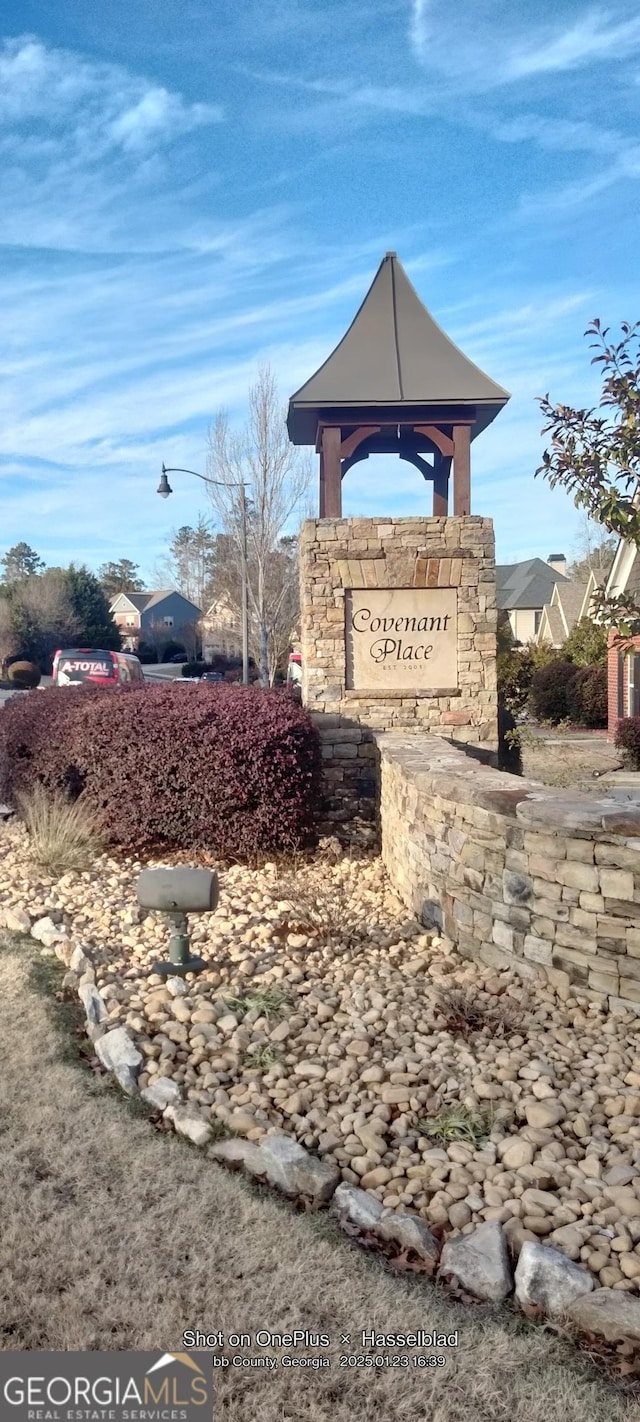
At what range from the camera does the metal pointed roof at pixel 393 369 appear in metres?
8.87

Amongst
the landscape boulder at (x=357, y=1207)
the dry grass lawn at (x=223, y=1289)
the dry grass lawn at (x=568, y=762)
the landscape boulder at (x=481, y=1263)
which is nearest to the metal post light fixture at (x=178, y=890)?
the dry grass lawn at (x=223, y=1289)

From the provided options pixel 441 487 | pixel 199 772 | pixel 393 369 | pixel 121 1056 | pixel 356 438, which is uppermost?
pixel 393 369

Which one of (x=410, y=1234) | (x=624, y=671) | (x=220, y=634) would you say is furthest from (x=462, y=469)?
(x=220, y=634)

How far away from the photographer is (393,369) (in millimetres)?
9203

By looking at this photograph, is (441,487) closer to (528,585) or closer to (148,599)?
(528,585)

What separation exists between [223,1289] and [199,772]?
475 cm

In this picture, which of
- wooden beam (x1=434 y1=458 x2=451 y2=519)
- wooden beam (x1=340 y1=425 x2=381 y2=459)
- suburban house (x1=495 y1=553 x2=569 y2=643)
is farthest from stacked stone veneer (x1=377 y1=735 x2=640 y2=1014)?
suburban house (x1=495 y1=553 x2=569 y2=643)

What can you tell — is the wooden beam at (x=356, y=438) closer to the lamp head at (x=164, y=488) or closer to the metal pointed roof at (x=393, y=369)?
the metal pointed roof at (x=393, y=369)

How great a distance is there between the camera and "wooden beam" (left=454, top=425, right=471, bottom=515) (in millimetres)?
8930

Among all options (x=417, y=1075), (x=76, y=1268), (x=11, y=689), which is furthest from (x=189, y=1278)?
(x=11, y=689)

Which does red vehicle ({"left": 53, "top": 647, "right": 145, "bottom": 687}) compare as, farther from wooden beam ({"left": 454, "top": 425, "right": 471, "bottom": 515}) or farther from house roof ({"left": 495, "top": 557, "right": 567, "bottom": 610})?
house roof ({"left": 495, "top": 557, "right": 567, "bottom": 610})

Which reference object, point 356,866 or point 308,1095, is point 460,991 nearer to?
point 308,1095

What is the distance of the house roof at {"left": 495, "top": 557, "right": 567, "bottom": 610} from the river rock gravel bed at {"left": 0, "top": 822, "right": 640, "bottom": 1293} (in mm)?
39763

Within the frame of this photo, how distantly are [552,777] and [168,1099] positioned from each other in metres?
7.55
